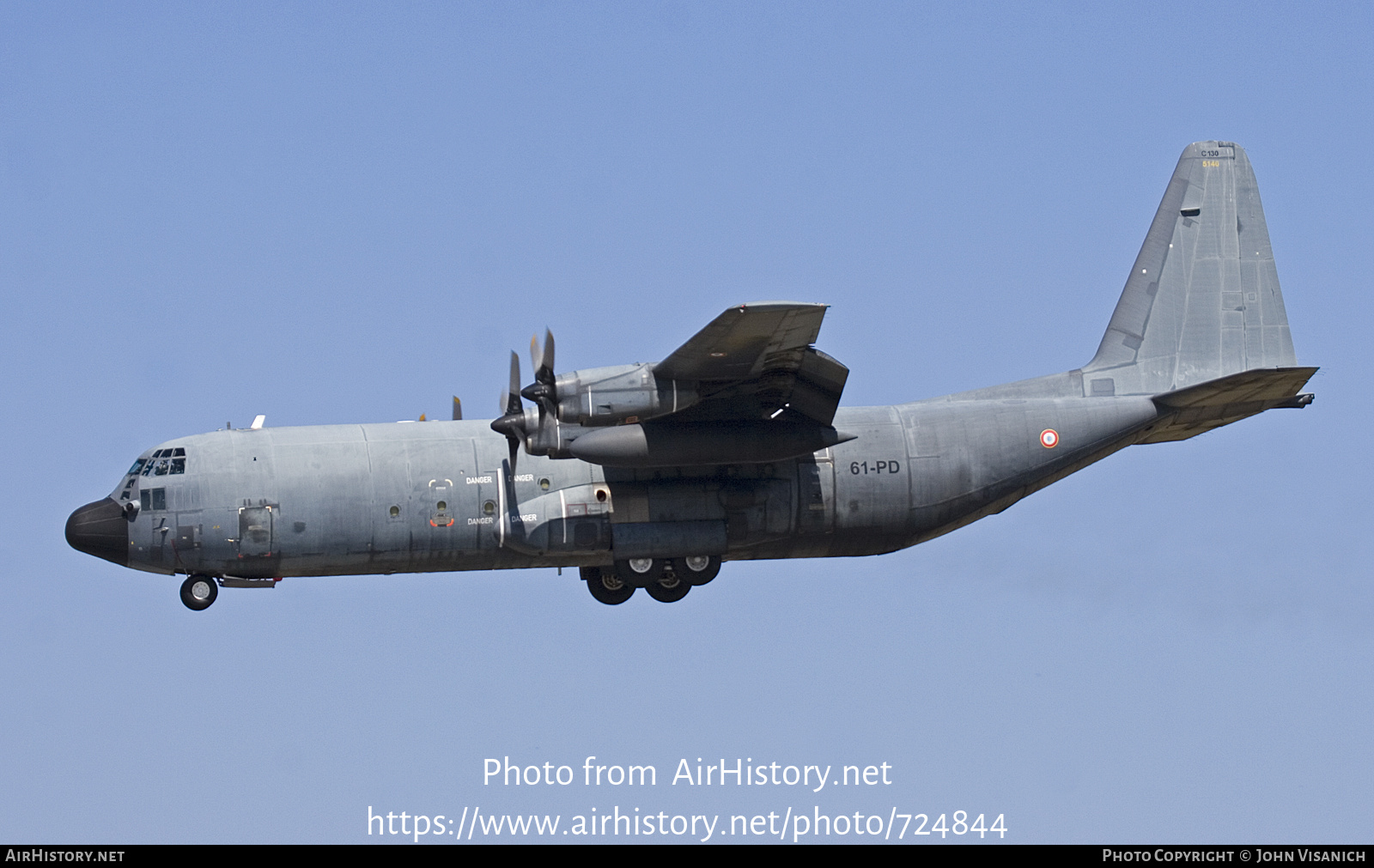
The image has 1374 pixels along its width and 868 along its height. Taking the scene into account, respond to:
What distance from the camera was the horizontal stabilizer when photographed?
96.2 ft

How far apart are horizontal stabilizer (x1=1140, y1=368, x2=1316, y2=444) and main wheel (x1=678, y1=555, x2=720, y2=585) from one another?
759 cm

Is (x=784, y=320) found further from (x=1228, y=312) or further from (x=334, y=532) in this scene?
(x=1228, y=312)

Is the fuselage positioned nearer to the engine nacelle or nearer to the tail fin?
the tail fin

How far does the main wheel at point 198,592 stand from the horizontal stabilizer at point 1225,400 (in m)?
15.2

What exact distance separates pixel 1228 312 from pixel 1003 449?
5.01m

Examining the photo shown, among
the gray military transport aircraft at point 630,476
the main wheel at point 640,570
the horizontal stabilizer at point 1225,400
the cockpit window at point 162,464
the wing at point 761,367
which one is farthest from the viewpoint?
the main wheel at point 640,570

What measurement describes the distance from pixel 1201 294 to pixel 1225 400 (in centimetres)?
264

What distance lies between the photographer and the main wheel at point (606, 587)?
30.9 metres

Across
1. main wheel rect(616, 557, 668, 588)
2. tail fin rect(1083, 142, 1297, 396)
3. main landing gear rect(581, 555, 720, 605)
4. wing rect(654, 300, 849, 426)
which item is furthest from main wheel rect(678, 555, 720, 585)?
tail fin rect(1083, 142, 1297, 396)

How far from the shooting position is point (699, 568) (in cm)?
2992

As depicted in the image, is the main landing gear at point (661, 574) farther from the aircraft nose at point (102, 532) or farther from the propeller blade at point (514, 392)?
the aircraft nose at point (102, 532)

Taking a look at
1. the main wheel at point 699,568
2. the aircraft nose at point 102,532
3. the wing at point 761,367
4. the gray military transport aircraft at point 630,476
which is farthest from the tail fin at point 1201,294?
the aircraft nose at point 102,532

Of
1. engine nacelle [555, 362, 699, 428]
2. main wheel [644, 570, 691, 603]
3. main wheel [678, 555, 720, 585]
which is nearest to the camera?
engine nacelle [555, 362, 699, 428]
